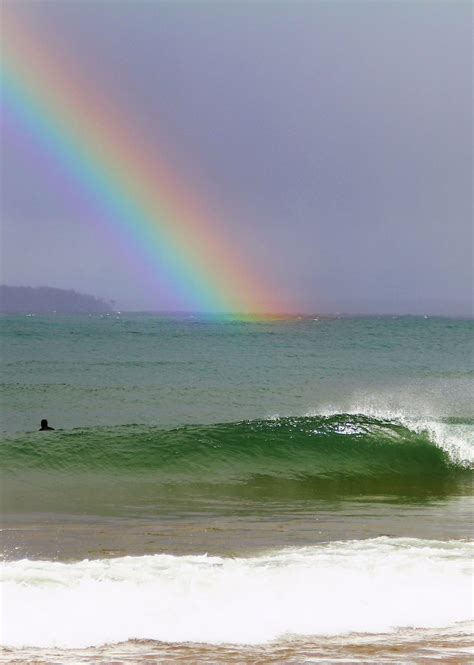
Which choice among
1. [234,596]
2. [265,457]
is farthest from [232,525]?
[265,457]

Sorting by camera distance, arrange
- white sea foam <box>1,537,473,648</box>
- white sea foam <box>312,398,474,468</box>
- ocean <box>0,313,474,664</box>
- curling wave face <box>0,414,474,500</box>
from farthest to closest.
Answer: white sea foam <box>312,398,474,468</box> → curling wave face <box>0,414,474,500</box> → white sea foam <box>1,537,473,648</box> → ocean <box>0,313,474,664</box>

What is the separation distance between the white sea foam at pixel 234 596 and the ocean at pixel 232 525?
0.08 feet

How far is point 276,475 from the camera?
685 inches

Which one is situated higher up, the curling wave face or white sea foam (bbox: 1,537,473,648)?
white sea foam (bbox: 1,537,473,648)

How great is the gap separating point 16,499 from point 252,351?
3976cm

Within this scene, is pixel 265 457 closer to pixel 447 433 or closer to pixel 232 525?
pixel 447 433

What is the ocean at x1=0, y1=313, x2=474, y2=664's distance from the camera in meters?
6.25

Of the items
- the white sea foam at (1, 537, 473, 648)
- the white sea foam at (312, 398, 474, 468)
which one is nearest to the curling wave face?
the white sea foam at (312, 398, 474, 468)

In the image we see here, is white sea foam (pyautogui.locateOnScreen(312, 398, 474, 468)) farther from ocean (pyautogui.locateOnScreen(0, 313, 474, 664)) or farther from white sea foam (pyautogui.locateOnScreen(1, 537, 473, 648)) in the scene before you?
white sea foam (pyautogui.locateOnScreen(1, 537, 473, 648))

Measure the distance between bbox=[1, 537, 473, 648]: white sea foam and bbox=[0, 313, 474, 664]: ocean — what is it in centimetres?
3

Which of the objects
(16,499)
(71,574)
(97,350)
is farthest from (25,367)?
(71,574)

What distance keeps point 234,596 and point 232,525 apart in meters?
3.82

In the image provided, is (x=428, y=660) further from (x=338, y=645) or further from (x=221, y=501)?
(x=221, y=501)

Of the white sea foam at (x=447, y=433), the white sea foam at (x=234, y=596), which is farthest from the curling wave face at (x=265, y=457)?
the white sea foam at (x=234, y=596)
